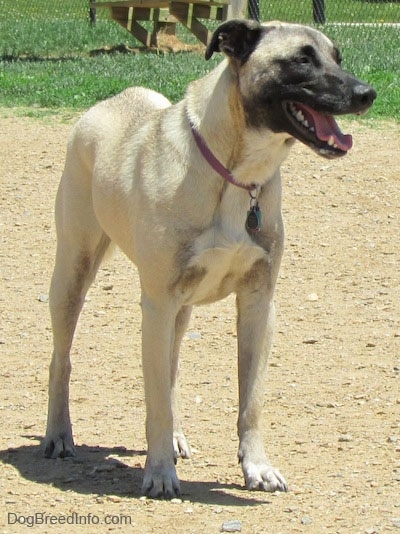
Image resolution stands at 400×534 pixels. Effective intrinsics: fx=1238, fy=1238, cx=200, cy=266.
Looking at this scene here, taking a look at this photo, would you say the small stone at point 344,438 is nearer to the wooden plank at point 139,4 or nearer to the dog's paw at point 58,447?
the dog's paw at point 58,447

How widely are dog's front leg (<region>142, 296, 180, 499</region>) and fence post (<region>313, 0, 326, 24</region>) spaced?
1341 centimetres

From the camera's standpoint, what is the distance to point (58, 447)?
527 cm

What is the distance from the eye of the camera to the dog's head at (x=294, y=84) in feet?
14.2

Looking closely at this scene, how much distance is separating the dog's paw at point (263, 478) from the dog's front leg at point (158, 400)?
273 millimetres

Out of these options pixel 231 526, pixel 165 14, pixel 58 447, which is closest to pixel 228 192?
pixel 231 526

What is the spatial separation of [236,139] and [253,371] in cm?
92

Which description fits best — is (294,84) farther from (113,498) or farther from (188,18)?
(188,18)

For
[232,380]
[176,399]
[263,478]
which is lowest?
[232,380]

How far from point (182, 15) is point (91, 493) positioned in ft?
36.2

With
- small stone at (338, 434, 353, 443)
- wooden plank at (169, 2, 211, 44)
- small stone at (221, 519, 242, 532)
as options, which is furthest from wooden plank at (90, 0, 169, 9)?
small stone at (221, 519, 242, 532)

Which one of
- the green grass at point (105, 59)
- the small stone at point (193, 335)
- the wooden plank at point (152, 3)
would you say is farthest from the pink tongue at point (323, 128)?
the wooden plank at point (152, 3)

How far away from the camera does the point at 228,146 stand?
4.53m

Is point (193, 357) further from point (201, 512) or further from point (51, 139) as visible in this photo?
point (51, 139)

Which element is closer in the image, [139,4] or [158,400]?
[158,400]
